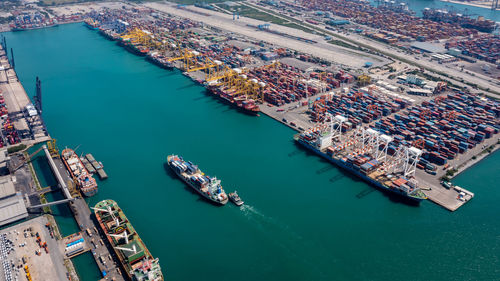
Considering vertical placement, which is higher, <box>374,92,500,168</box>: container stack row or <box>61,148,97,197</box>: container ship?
<box>374,92,500,168</box>: container stack row

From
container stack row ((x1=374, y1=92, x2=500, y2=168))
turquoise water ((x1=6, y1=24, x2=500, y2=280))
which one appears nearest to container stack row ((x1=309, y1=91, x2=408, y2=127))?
container stack row ((x1=374, y1=92, x2=500, y2=168))

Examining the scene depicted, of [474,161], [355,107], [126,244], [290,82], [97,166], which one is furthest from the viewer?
[290,82]

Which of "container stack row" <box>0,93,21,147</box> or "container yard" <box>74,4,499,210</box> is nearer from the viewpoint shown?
"container yard" <box>74,4,499,210</box>

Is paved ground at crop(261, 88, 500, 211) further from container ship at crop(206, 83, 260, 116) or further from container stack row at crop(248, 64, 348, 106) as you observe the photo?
container ship at crop(206, 83, 260, 116)

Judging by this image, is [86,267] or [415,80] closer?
[86,267]

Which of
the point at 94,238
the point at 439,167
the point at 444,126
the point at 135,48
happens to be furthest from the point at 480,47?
the point at 94,238

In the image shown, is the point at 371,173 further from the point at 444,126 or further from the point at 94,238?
the point at 94,238

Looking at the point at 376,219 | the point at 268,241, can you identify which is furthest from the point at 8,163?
the point at 376,219
